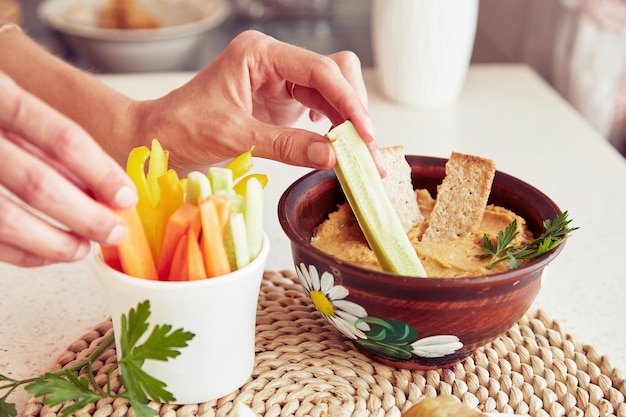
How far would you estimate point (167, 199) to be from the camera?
74 cm

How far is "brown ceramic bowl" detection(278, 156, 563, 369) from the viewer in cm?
73

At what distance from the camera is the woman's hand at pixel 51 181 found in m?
0.64

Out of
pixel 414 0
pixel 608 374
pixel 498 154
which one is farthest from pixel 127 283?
pixel 414 0

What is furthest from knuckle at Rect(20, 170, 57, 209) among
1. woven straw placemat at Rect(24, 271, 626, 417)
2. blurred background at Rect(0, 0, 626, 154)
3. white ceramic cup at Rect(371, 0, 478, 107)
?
blurred background at Rect(0, 0, 626, 154)

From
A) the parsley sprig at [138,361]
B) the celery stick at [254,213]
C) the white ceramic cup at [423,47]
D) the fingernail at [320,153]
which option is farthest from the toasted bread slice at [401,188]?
the white ceramic cup at [423,47]

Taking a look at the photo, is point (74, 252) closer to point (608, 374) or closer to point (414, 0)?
point (608, 374)

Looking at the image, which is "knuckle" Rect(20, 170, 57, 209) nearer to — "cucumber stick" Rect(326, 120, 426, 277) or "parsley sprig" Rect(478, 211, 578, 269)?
"cucumber stick" Rect(326, 120, 426, 277)

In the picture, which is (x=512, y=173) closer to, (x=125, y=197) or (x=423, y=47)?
(x=423, y=47)

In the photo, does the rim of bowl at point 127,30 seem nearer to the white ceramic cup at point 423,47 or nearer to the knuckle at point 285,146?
the white ceramic cup at point 423,47

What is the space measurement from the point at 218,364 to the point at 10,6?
1.77 m

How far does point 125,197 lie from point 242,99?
41 cm

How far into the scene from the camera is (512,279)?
0.73 meters

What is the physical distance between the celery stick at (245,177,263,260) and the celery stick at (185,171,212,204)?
4 centimetres

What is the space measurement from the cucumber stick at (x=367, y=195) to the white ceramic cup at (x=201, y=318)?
12 cm
